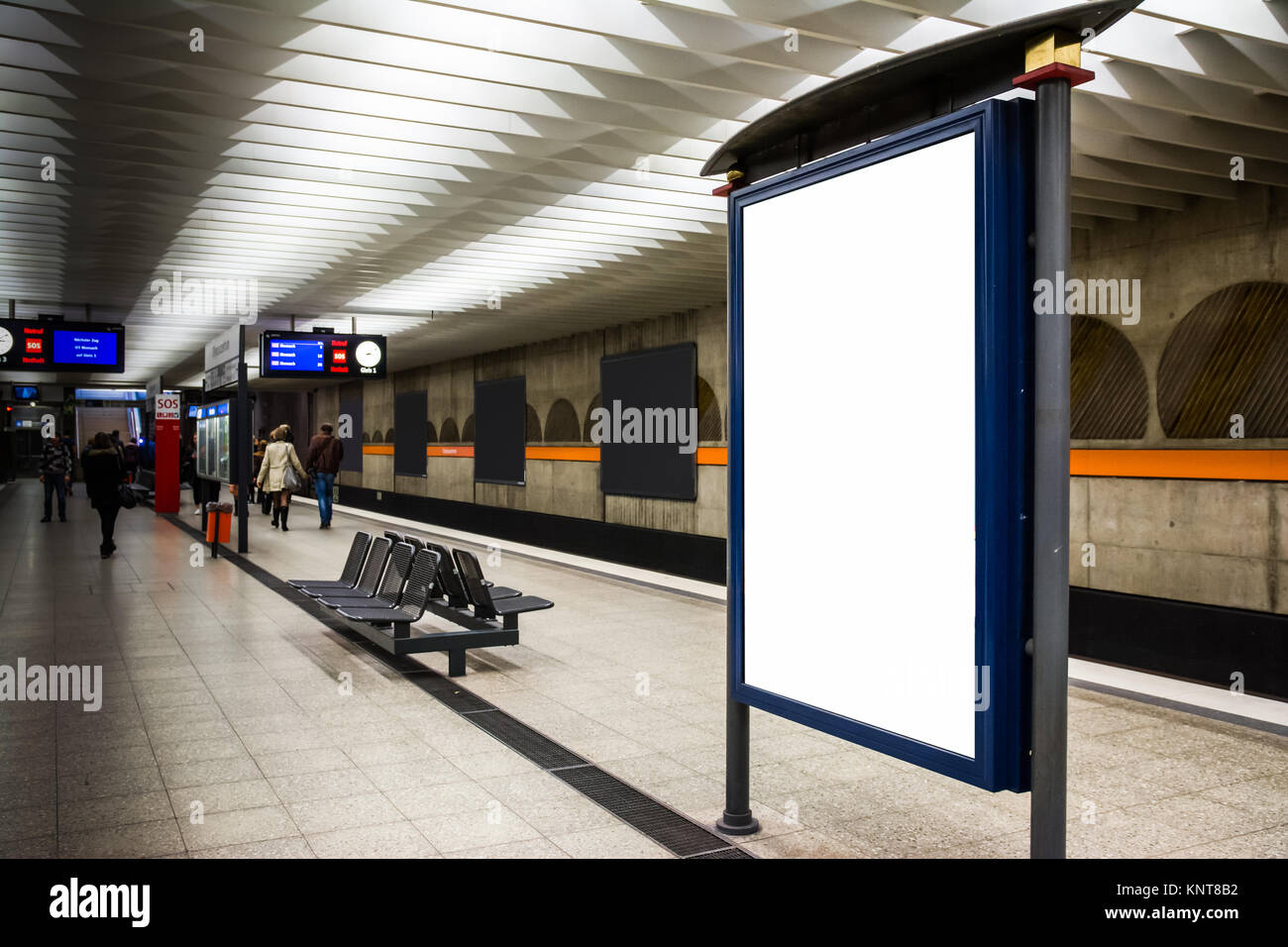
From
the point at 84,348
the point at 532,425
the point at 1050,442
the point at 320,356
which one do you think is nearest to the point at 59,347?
the point at 84,348

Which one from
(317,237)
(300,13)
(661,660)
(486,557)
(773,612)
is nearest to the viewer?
(773,612)

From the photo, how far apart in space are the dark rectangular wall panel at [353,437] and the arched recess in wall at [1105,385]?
22.0 m

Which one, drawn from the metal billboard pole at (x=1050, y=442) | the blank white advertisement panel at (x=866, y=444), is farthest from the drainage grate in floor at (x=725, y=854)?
the metal billboard pole at (x=1050, y=442)

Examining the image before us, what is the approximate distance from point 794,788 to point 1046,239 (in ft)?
9.45

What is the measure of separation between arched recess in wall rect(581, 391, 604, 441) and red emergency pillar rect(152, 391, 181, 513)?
1022cm

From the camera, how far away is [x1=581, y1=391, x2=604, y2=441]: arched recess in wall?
15.2 metres

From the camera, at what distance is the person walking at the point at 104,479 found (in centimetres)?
1317

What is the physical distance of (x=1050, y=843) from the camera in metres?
2.61

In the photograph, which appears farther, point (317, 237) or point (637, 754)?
point (317, 237)

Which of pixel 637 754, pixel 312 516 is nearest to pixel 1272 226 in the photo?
pixel 637 754

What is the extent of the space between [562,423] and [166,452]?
395 inches

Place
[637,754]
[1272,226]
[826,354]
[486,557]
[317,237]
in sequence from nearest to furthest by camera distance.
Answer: [826,354]
[637,754]
[1272,226]
[317,237]
[486,557]

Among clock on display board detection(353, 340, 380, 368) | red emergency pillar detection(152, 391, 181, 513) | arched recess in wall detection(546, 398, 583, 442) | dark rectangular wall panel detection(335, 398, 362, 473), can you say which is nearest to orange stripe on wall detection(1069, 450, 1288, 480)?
arched recess in wall detection(546, 398, 583, 442)

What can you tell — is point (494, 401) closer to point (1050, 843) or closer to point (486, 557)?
point (486, 557)
